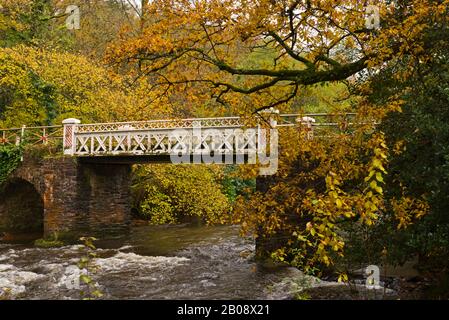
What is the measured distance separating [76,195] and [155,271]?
22.6ft

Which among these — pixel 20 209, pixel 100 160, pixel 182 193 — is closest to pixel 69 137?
pixel 100 160

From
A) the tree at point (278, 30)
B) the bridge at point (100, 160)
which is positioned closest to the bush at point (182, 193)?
the bridge at point (100, 160)

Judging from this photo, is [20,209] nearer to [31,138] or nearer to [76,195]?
[31,138]

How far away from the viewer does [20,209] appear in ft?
71.7

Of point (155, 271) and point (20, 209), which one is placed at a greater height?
point (20, 209)

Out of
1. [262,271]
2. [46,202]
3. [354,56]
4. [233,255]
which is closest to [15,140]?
[46,202]

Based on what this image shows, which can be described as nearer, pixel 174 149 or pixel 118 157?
pixel 174 149

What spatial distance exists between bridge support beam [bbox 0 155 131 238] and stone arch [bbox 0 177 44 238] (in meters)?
1.81

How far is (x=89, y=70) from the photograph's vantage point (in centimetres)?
2347

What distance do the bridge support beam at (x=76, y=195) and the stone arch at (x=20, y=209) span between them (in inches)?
71.3

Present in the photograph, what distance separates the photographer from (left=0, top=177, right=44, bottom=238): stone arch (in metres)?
21.1

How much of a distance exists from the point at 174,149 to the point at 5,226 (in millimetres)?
9208

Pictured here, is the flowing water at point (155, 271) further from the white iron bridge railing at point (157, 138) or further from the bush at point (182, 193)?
the white iron bridge railing at point (157, 138)

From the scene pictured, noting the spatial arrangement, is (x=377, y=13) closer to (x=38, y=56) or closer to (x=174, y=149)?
(x=174, y=149)
